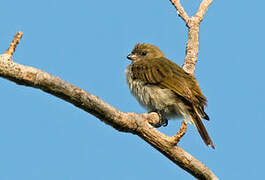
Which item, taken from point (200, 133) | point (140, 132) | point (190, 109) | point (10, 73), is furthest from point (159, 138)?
point (10, 73)

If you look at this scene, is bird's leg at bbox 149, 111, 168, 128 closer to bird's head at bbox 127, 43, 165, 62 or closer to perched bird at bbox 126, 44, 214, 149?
perched bird at bbox 126, 44, 214, 149

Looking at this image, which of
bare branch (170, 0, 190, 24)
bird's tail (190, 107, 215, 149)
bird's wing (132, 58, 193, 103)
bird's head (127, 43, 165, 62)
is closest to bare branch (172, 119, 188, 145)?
bird's tail (190, 107, 215, 149)

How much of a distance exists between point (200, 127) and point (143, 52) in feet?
8.07

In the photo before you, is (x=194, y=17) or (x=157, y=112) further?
(x=194, y=17)

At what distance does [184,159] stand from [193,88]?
1961 mm

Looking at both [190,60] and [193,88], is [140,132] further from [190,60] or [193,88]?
[190,60]

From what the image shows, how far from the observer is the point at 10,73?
357 centimetres

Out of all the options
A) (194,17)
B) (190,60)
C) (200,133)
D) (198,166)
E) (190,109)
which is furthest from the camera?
(194,17)

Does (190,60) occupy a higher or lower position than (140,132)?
higher

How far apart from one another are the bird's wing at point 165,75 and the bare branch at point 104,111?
32.5 inches

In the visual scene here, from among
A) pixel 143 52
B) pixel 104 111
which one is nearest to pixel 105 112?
pixel 104 111

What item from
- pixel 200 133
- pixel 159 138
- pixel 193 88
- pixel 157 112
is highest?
pixel 193 88

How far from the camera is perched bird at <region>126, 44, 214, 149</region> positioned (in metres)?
6.20

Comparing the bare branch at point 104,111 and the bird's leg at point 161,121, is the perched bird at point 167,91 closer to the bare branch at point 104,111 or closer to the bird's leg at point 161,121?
the bird's leg at point 161,121
